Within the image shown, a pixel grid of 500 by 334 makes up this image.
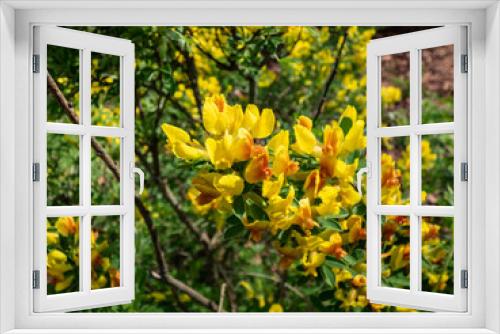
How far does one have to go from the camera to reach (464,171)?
2248 mm

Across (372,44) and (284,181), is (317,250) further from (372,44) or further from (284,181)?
(372,44)

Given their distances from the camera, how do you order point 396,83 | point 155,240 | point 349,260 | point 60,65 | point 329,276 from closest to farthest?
point 329,276 < point 349,260 < point 60,65 < point 155,240 < point 396,83

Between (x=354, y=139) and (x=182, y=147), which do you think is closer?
(x=182, y=147)

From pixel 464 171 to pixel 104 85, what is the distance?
1.65m

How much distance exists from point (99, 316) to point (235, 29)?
1818mm

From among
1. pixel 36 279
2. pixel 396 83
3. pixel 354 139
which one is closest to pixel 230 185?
pixel 354 139

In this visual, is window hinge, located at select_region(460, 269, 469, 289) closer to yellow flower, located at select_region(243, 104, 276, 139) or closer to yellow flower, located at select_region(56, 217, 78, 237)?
yellow flower, located at select_region(243, 104, 276, 139)

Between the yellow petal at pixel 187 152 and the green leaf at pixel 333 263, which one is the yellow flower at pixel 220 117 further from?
the green leaf at pixel 333 263

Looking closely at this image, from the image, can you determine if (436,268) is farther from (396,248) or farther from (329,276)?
(329,276)

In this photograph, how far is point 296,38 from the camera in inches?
150

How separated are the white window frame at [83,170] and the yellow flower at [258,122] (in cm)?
46

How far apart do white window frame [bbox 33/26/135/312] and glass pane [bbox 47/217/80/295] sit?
0.67 meters

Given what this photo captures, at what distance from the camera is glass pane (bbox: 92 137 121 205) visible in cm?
374
